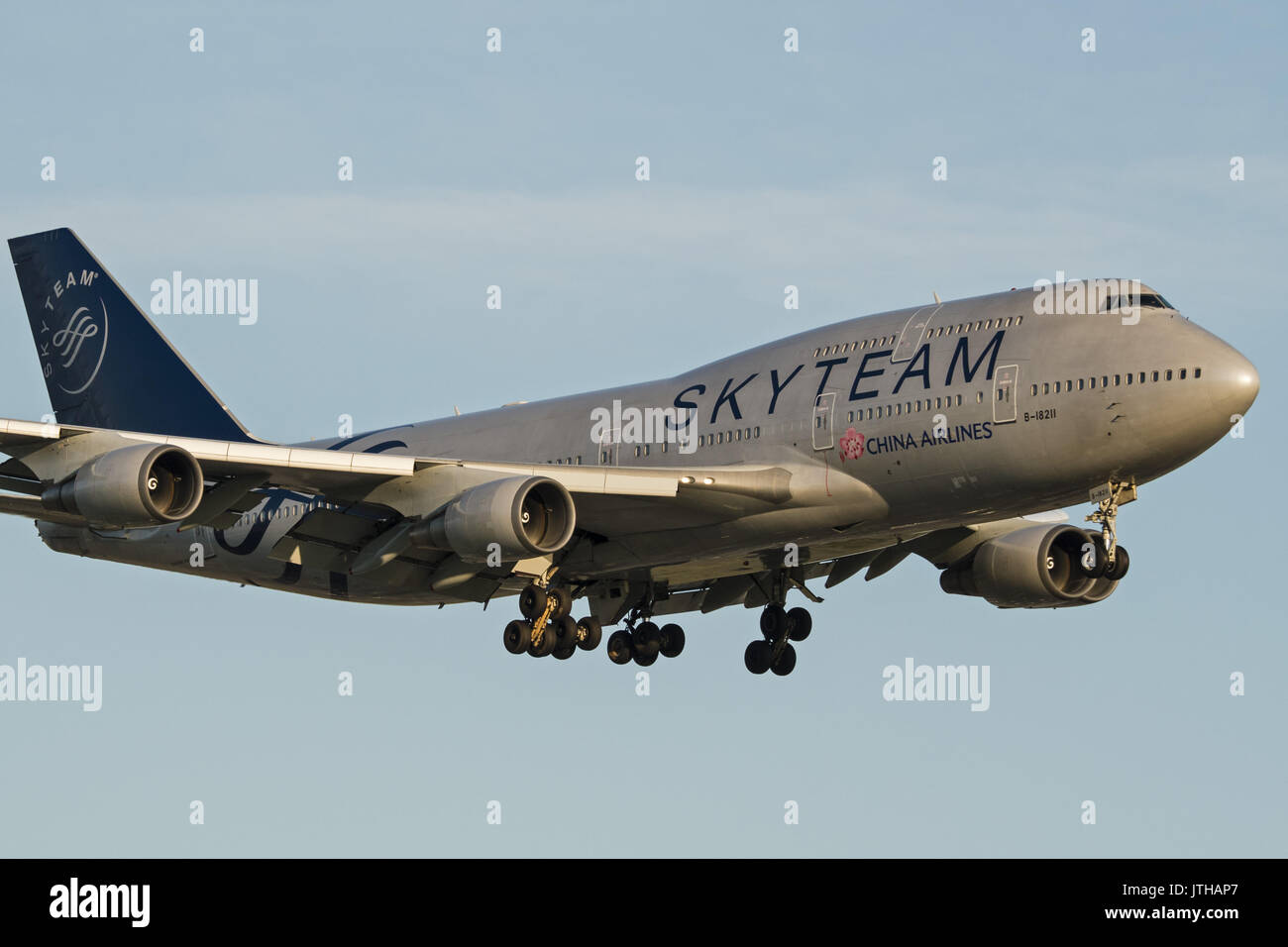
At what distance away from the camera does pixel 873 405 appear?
3775 centimetres

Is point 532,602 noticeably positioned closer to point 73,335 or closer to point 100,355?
point 100,355

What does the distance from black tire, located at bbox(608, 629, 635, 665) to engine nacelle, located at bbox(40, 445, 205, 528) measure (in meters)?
13.1

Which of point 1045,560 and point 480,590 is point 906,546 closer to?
point 1045,560

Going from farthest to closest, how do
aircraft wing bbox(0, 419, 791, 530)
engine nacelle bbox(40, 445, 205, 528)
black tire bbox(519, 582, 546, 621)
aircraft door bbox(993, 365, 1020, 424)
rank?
black tire bbox(519, 582, 546, 621), aircraft wing bbox(0, 419, 791, 530), aircraft door bbox(993, 365, 1020, 424), engine nacelle bbox(40, 445, 205, 528)

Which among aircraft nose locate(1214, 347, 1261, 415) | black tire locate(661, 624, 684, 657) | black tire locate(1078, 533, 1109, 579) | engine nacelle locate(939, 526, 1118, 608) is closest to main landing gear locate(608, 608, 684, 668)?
black tire locate(661, 624, 684, 657)

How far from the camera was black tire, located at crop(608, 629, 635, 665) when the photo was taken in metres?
45.9

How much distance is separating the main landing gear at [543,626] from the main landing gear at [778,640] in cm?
617

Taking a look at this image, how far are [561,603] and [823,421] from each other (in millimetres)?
7112

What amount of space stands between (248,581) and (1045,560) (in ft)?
64.1

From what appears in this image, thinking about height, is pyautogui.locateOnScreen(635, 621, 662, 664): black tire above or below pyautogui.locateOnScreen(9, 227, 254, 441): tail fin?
below

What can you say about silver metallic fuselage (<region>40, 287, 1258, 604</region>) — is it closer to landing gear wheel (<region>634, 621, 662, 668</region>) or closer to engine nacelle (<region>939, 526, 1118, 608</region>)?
landing gear wheel (<region>634, 621, 662, 668</region>)

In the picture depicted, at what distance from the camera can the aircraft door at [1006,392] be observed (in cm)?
3622

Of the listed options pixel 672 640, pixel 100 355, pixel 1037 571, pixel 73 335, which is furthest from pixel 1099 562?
pixel 73 335

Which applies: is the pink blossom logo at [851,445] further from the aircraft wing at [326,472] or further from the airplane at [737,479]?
the aircraft wing at [326,472]
